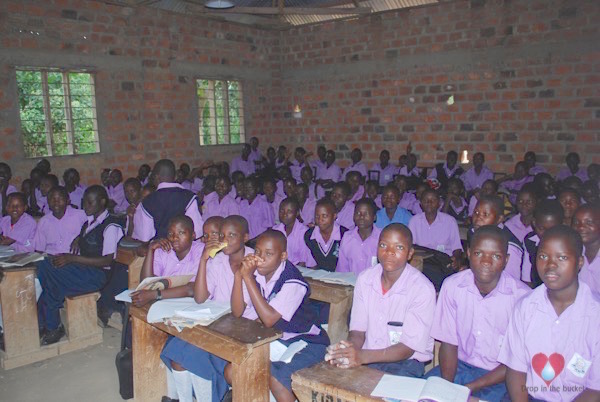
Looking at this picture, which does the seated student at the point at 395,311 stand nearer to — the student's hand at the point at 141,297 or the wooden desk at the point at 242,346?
the wooden desk at the point at 242,346

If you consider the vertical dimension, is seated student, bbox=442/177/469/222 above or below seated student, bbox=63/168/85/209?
below

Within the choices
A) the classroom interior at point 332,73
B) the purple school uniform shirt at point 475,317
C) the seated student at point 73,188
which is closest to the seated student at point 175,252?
the purple school uniform shirt at point 475,317

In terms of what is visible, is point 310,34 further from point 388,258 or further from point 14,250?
point 388,258

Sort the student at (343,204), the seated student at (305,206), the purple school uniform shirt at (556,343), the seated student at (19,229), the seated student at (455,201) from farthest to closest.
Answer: the seated student at (455,201), the seated student at (305,206), the student at (343,204), the seated student at (19,229), the purple school uniform shirt at (556,343)

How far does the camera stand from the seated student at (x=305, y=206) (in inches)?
241

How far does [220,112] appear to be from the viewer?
10703mm

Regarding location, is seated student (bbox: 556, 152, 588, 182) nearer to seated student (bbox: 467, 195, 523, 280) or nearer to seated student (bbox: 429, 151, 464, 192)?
seated student (bbox: 429, 151, 464, 192)

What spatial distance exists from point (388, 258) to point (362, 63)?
26.8 ft

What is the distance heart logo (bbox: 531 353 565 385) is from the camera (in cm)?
214

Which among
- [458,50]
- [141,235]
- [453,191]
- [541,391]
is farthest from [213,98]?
[541,391]

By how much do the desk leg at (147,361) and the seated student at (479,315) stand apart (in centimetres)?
175

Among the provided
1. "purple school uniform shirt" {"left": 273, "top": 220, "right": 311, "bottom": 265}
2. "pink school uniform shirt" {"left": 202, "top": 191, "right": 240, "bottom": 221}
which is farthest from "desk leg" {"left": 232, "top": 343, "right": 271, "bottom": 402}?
"pink school uniform shirt" {"left": 202, "top": 191, "right": 240, "bottom": 221}

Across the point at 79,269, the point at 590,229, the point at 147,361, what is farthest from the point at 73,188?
the point at 590,229

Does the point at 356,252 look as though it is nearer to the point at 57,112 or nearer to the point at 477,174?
the point at 477,174
